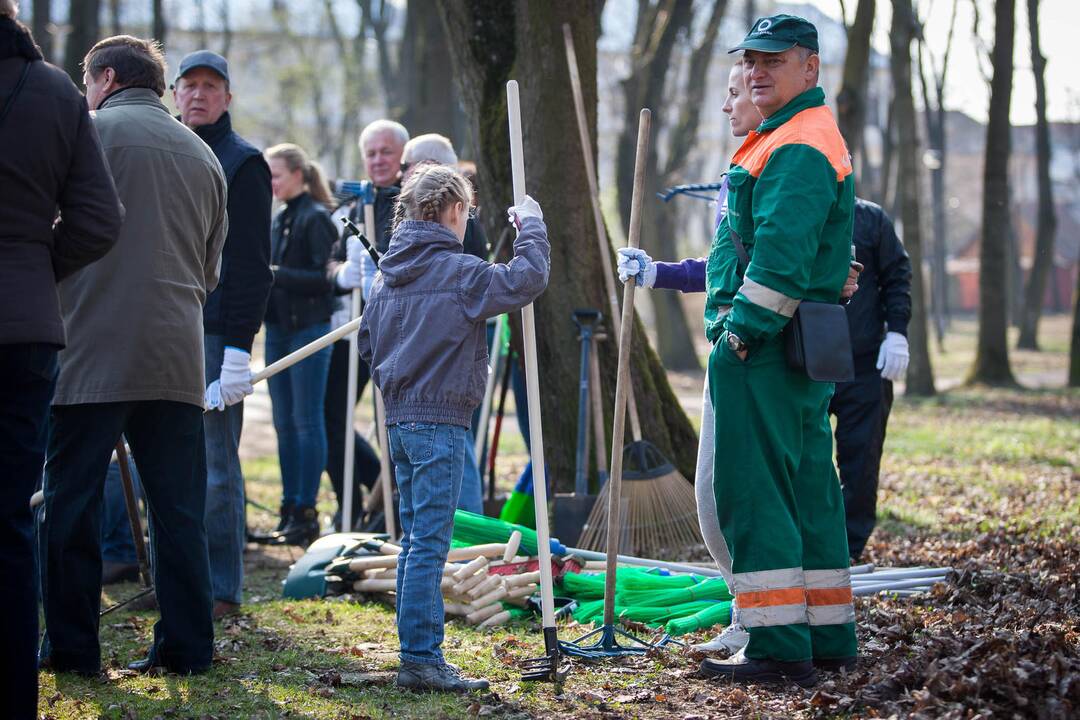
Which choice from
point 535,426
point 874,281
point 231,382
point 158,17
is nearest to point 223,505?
point 231,382

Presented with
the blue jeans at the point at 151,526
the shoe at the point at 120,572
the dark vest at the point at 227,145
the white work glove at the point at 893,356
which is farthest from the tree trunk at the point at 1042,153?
the blue jeans at the point at 151,526

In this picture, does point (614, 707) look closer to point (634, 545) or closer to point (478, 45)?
point (634, 545)

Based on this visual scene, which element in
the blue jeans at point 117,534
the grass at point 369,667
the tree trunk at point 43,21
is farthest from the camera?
the tree trunk at point 43,21

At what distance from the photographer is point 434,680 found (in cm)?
425

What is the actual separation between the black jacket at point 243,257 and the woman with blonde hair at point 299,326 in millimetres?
2114

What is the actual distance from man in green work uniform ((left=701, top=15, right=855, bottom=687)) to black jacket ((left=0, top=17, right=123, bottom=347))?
2.08 meters

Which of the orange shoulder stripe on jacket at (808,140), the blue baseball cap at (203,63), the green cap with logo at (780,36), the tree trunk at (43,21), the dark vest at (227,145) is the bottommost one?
the orange shoulder stripe on jacket at (808,140)

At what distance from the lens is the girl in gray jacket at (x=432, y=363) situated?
Result: 14.0 ft

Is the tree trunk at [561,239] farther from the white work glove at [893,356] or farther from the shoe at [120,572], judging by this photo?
the shoe at [120,572]

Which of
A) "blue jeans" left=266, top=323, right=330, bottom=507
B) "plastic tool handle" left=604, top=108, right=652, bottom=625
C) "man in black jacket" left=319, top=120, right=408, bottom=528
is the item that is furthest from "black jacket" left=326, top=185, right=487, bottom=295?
"plastic tool handle" left=604, top=108, right=652, bottom=625

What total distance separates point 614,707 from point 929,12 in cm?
3085

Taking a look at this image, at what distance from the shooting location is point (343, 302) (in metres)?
8.18

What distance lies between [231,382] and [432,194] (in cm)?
156

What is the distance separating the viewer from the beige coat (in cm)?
420
